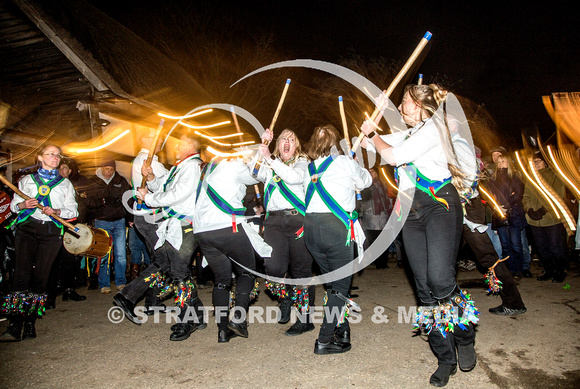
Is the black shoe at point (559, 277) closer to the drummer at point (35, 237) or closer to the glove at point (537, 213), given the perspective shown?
the glove at point (537, 213)

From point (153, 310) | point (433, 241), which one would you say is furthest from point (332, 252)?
point (153, 310)

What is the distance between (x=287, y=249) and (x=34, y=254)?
2.92 m

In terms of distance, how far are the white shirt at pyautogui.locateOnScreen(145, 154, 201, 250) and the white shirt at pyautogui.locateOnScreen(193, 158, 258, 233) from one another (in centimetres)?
15

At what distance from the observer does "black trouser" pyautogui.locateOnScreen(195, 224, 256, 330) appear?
12.5 feet

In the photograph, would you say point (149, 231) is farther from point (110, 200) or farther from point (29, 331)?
point (110, 200)

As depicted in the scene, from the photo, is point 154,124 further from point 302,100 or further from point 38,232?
point 302,100

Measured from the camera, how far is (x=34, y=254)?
4.38m

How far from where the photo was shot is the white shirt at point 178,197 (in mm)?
3832

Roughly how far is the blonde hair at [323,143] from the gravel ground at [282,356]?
1.85 metres

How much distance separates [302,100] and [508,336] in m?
22.3

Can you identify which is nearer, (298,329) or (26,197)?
(298,329)

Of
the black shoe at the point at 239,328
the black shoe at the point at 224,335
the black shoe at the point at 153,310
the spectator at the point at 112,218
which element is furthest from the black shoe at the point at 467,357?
the spectator at the point at 112,218

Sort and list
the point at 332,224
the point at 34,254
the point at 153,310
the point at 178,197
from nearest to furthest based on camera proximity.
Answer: the point at 332,224, the point at 178,197, the point at 34,254, the point at 153,310

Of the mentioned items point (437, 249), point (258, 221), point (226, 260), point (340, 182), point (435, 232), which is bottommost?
point (226, 260)
